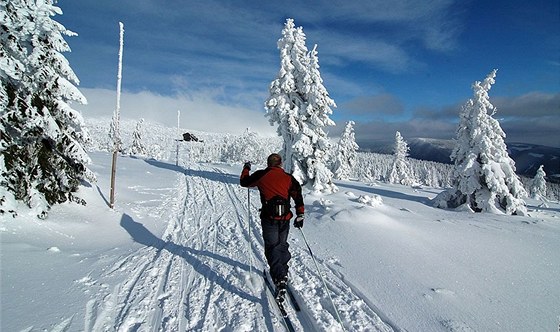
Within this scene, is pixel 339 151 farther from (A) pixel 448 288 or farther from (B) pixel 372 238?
(A) pixel 448 288

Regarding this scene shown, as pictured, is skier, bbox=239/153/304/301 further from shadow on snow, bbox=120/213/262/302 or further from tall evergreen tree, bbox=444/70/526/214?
tall evergreen tree, bbox=444/70/526/214

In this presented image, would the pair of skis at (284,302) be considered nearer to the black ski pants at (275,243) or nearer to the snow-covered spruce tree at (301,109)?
the black ski pants at (275,243)

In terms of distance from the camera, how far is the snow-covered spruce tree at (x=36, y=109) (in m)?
8.70

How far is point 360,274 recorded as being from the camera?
680cm

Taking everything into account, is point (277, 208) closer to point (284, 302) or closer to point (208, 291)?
point (284, 302)

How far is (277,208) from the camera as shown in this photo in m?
5.82

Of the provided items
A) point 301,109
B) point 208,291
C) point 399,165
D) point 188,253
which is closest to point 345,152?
point 399,165

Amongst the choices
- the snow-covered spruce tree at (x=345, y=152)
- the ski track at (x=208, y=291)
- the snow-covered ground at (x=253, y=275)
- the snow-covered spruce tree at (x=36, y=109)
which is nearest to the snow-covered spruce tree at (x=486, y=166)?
the snow-covered ground at (x=253, y=275)

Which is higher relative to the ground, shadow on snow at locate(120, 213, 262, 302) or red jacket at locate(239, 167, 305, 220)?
red jacket at locate(239, 167, 305, 220)

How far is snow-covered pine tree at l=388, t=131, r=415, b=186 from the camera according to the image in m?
57.0

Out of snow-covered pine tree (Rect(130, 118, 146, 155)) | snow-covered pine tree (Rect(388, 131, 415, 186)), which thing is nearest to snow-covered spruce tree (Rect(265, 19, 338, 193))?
snow-covered pine tree (Rect(388, 131, 415, 186))

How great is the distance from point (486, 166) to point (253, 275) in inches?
791

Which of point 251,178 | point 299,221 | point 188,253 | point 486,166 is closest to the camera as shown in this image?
point 299,221

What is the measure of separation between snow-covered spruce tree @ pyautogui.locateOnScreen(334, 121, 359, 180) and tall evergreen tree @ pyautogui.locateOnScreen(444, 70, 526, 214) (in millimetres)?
27506
